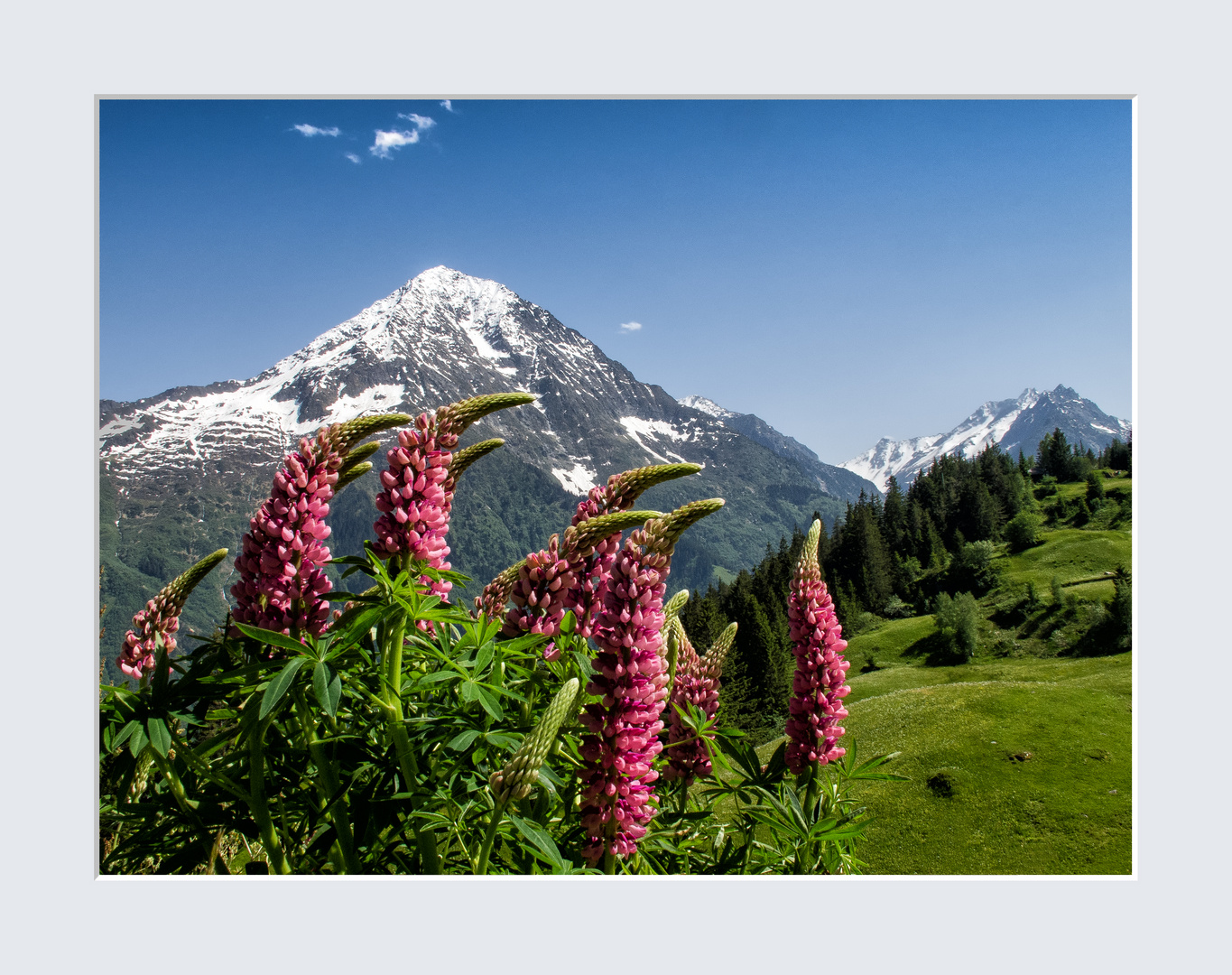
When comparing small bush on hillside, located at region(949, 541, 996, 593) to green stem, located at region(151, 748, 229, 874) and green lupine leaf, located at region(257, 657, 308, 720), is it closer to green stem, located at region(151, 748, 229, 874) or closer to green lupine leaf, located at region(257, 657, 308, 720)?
green stem, located at region(151, 748, 229, 874)

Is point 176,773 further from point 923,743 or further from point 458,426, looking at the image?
point 923,743

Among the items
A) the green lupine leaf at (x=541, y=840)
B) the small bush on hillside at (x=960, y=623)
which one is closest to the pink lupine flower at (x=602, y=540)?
the green lupine leaf at (x=541, y=840)

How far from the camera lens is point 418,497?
2.63 metres

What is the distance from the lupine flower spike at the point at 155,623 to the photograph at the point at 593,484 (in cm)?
2

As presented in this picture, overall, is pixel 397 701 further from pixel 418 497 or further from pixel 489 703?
pixel 418 497

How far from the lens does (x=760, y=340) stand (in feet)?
25.2

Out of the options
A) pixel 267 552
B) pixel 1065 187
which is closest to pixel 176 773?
pixel 267 552

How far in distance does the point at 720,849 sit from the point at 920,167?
581 cm

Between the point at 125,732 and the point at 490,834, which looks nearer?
the point at 490,834

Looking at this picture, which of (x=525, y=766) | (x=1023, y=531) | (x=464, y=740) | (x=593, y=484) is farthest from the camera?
(x=1023, y=531)

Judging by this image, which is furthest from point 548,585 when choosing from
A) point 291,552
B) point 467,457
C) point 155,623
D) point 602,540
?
point 155,623

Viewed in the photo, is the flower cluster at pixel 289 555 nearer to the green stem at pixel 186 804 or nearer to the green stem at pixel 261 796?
the green stem at pixel 261 796

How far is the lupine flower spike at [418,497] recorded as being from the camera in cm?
255

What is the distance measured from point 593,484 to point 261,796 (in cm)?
530
